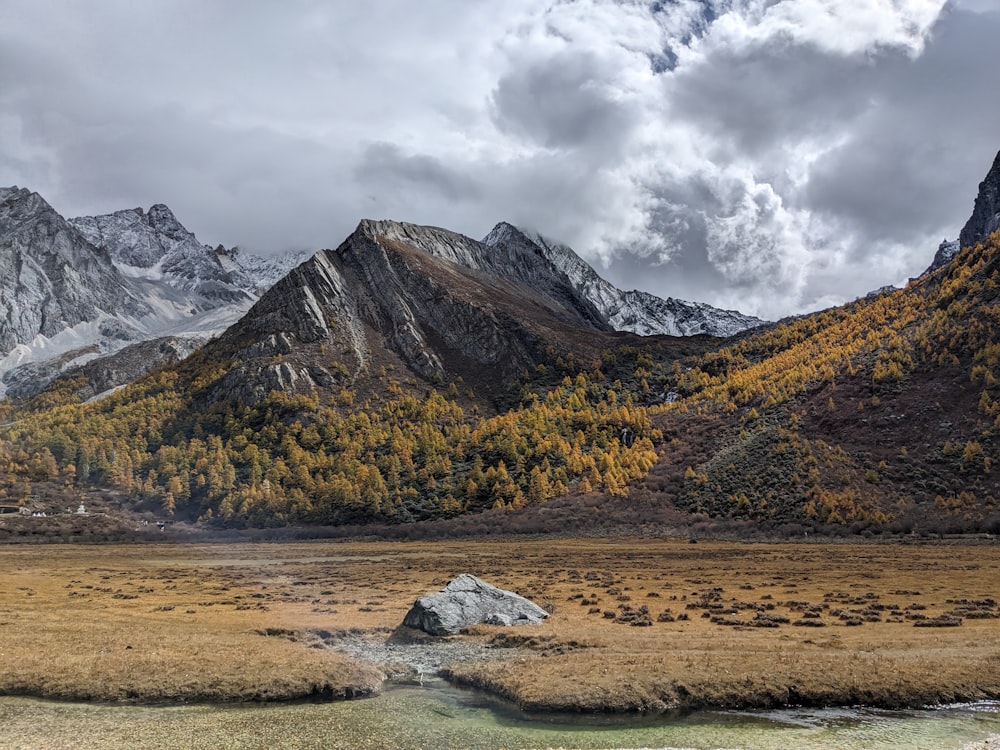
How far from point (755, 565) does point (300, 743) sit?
7712cm

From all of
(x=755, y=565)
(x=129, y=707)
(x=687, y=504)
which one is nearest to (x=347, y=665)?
(x=129, y=707)

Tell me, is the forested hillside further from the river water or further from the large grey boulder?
the river water

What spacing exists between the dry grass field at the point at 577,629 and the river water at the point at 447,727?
1577mm

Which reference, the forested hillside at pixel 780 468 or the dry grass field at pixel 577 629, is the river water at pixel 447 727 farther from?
the forested hillside at pixel 780 468

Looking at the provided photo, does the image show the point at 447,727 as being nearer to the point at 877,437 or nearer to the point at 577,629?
the point at 577,629

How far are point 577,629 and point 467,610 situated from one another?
25.1 feet

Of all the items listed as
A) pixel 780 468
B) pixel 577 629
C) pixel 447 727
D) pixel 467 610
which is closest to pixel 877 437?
pixel 780 468

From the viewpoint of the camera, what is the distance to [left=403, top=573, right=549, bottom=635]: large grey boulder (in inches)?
1791

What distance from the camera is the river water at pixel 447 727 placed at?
2384cm

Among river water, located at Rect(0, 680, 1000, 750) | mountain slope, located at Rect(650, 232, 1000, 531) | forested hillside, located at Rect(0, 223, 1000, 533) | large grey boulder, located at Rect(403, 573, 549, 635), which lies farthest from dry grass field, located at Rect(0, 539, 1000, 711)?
forested hillside, located at Rect(0, 223, 1000, 533)

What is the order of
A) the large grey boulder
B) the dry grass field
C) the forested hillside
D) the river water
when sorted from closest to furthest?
the river water
the dry grass field
the large grey boulder
the forested hillside

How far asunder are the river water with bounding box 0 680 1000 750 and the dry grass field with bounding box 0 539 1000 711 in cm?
158

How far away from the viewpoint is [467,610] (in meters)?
47.4

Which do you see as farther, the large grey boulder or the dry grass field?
the large grey boulder
